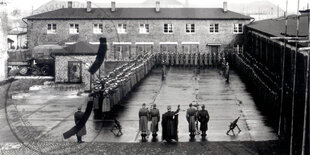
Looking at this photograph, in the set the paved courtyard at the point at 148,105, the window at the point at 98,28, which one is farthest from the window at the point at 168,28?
the paved courtyard at the point at 148,105

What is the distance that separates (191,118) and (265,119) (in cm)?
433

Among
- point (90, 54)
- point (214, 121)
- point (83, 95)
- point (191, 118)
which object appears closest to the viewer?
point (191, 118)

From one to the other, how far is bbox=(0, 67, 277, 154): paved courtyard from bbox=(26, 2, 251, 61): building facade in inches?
689

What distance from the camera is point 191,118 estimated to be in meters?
16.4

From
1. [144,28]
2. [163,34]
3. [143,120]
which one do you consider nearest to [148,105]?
[143,120]

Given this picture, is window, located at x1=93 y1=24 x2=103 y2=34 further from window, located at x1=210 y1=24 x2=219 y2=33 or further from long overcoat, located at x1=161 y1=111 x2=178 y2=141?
long overcoat, located at x1=161 y1=111 x2=178 y2=141

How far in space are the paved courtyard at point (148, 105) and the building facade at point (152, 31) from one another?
17.5 meters

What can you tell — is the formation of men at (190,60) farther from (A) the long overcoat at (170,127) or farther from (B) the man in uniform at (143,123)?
(A) the long overcoat at (170,127)

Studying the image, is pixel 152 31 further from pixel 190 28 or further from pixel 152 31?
pixel 190 28

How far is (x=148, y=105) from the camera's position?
23.0 meters

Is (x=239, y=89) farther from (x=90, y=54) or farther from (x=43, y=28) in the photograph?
(x=43, y=28)

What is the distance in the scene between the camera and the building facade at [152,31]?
51219mm

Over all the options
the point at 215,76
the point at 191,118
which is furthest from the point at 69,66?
the point at 191,118

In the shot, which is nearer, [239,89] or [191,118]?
[191,118]
